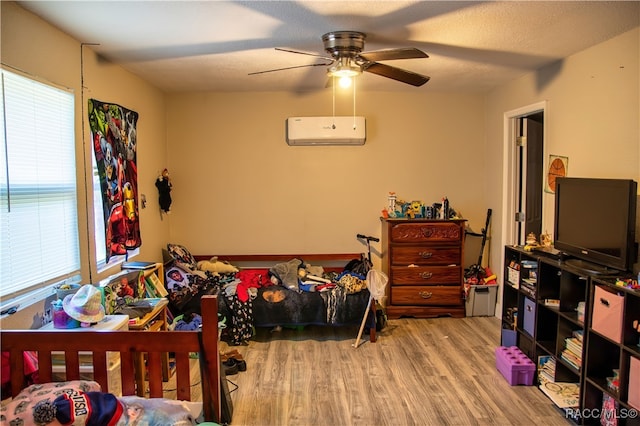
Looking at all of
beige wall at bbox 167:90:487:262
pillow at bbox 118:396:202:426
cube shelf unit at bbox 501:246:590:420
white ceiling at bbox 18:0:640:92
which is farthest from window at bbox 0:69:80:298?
cube shelf unit at bbox 501:246:590:420

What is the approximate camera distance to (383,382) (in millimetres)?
2992

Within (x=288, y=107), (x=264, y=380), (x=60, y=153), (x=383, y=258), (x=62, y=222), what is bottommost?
(x=264, y=380)

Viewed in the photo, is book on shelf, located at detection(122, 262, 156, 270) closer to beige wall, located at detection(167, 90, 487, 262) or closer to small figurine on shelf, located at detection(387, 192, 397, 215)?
beige wall, located at detection(167, 90, 487, 262)

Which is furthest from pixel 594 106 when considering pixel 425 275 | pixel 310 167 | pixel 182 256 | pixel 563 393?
pixel 182 256

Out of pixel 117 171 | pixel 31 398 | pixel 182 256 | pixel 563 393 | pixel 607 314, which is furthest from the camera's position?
pixel 182 256

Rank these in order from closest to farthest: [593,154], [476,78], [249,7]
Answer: [249,7] < [593,154] < [476,78]

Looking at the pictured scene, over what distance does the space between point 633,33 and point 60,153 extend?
3.64 m

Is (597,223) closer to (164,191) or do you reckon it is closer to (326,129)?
(326,129)

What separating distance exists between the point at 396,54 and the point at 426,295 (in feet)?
→ 8.50

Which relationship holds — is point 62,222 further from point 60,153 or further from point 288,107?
point 288,107

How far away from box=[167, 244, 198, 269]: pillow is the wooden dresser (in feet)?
6.58

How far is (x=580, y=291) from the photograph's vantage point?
2711mm

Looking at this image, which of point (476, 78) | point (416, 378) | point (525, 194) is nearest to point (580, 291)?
point (416, 378)

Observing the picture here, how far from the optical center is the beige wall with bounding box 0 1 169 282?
223cm
